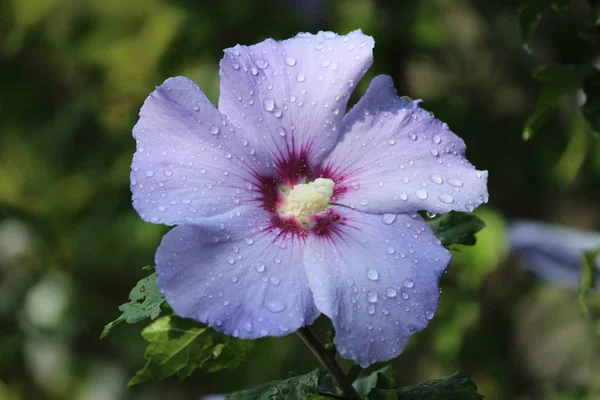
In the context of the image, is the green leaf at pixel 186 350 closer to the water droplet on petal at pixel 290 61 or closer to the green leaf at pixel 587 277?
the water droplet on petal at pixel 290 61

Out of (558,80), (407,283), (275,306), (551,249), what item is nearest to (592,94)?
(558,80)

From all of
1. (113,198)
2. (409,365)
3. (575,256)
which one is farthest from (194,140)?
(113,198)

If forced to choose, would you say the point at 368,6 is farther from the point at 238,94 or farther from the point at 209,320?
the point at 209,320

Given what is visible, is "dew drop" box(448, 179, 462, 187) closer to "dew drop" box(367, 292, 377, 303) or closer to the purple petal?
"dew drop" box(367, 292, 377, 303)

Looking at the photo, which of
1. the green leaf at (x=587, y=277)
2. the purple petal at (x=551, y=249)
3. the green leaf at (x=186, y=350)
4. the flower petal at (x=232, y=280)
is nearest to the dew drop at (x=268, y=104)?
the flower petal at (x=232, y=280)

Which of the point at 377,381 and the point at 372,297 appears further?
the point at 377,381

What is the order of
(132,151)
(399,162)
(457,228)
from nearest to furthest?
(399,162)
(457,228)
(132,151)

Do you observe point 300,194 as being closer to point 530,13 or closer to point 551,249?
point 530,13
